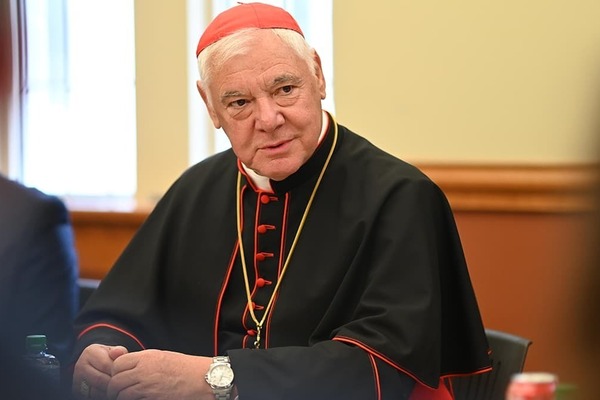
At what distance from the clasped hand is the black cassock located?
10 centimetres

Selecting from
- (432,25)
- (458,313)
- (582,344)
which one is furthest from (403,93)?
(582,344)

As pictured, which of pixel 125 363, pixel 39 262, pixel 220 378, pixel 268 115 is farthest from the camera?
pixel 39 262

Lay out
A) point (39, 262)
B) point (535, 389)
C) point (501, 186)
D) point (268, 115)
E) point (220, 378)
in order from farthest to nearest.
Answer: point (501, 186) < point (39, 262) < point (268, 115) < point (220, 378) < point (535, 389)

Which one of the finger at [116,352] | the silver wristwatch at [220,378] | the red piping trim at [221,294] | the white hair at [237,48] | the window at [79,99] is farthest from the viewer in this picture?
the window at [79,99]

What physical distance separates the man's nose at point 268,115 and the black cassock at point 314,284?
211 mm

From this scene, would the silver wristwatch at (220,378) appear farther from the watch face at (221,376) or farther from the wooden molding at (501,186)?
the wooden molding at (501,186)

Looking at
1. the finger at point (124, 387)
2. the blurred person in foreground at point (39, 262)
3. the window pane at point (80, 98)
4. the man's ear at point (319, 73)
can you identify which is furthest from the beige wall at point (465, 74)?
the finger at point (124, 387)

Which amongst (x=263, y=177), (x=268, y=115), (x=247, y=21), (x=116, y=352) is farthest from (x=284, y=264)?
(x=247, y=21)

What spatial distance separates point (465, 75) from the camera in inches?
164

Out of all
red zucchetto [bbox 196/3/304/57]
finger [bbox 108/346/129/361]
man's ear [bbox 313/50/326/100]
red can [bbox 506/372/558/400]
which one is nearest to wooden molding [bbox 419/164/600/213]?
man's ear [bbox 313/50/326/100]

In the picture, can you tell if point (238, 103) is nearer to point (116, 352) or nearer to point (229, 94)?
point (229, 94)

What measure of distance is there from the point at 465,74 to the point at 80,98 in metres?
2.25

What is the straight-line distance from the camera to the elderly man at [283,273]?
2713 mm

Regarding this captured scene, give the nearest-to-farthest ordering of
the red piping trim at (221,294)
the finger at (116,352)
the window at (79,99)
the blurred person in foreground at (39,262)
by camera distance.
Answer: the finger at (116,352) → the red piping trim at (221,294) → the blurred person in foreground at (39,262) → the window at (79,99)
